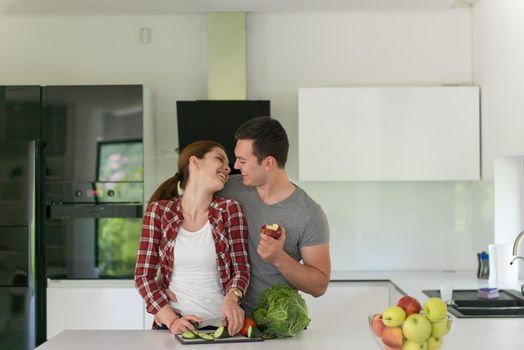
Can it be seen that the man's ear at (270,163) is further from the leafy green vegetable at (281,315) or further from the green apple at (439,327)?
the green apple at (439,327)

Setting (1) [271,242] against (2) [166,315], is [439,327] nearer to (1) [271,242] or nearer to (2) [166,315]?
(1) [271,242]

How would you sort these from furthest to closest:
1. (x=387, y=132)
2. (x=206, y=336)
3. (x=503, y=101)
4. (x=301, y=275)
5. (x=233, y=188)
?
(x=387, y=132) < (x=503, y=101) < (x=233, y=188) < (x=301, y=275) < (x=206, y=336)

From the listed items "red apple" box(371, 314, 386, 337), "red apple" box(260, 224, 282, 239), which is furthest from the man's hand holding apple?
"red apple" box(371, 314, 386, 337)

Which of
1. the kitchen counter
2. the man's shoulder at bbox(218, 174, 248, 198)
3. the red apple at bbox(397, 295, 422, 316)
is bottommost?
the kitchen counter

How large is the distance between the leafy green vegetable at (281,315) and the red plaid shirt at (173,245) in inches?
5.8

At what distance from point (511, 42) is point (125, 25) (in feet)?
8.11

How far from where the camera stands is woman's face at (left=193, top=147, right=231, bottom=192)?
9.45ft

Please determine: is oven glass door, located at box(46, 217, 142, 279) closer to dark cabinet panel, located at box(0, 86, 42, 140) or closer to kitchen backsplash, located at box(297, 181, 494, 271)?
dark cabinet panel, located at box(0, 86, 42, 140)

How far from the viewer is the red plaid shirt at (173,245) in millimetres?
2789

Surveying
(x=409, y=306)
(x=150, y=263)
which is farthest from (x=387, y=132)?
(x=409, y=306)

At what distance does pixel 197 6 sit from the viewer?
494cm

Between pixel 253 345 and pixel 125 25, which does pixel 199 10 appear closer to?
pixel 125 25

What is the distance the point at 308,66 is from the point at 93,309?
2.07 meters

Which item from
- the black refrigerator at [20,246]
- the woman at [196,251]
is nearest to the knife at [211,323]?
the woman at [196,251]
